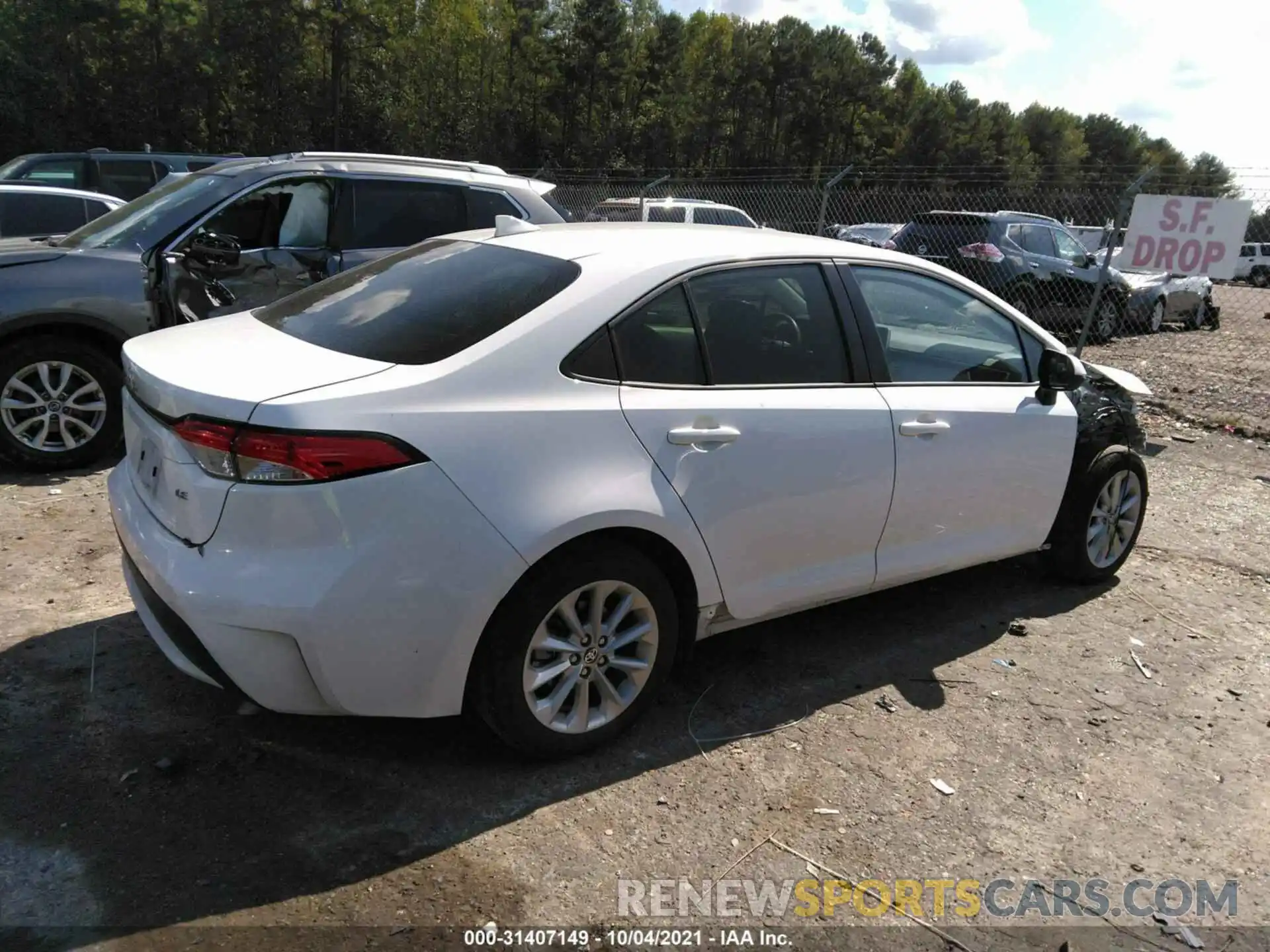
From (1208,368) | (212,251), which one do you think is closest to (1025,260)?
(1208,368)

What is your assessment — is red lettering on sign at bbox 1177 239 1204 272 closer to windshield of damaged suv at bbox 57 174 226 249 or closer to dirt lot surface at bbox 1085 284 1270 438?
dirt lot surface at bbox 1085 284 1270 438

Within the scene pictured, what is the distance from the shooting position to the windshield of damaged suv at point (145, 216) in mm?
5859

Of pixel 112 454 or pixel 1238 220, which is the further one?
pixel 1238 220

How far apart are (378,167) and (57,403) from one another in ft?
8.22

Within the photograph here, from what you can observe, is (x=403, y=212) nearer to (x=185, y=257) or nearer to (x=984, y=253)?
(x=185, y=257)

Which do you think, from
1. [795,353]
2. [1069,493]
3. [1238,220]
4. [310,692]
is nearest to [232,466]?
[310,692]

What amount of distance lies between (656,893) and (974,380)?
256 cm

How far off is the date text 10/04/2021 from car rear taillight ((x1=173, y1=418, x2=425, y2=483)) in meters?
1.21

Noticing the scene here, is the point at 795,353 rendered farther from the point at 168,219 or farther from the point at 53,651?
→ the point at 168,219

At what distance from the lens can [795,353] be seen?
11.4 feet

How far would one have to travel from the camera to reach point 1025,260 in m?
12.8

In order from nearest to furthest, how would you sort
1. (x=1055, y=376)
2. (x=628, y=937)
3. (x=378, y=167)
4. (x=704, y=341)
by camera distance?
(x=628, y=937) → (x=704, y=341) → (x=1055, y=376) → (x=378, y=167)

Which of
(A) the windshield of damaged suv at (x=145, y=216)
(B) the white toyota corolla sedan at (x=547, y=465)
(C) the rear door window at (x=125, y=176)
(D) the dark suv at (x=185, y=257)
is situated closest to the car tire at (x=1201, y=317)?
(D) the dark suv at (x=185, y=257)
